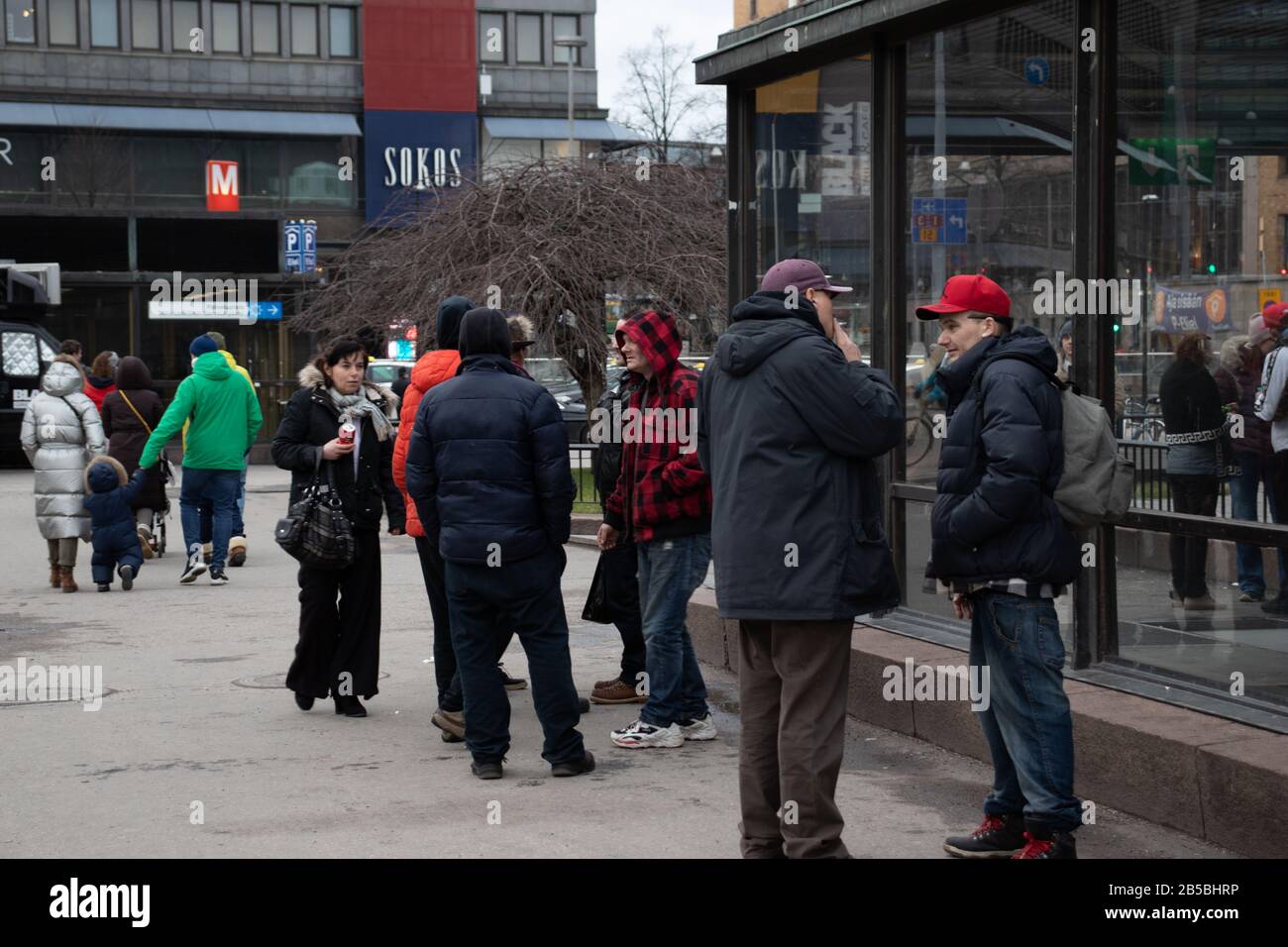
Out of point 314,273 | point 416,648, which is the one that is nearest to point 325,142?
point 314,273

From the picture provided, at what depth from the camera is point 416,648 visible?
10.4m

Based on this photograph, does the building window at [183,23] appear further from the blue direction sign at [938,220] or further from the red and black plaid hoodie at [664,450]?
the red and black plaid hoodie at [664,450]

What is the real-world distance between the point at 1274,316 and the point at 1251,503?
28.3 inches

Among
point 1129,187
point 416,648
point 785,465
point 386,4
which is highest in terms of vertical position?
point 386,4

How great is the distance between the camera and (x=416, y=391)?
8.06 m

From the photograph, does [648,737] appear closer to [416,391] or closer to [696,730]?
[696,730]

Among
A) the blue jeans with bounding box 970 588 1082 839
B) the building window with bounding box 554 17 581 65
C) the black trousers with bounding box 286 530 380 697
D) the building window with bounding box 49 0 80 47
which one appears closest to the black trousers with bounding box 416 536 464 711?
the black trousers with bounding box 286 530 380 697

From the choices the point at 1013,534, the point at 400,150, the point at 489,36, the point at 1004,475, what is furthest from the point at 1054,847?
the point at 489,36

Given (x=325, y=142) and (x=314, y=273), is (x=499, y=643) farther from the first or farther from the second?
(x=325, y=142)

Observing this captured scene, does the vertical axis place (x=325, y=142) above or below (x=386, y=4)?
below

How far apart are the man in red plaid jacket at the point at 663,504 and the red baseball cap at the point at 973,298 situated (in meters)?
1.75

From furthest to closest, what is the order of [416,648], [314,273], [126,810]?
[314,273] → [416,648] → [126,810]
